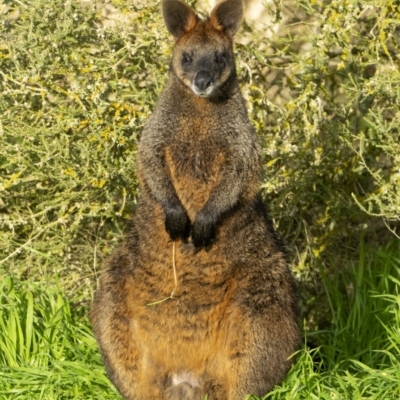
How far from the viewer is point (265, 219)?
233 inches

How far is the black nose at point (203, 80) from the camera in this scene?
564cm

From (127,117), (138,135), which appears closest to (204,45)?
(127,117)

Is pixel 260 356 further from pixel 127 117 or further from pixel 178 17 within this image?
pixel 127 117

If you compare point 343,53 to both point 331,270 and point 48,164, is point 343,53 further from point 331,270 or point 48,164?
point 48,164

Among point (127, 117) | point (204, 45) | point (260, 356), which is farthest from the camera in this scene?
point (127, 117)

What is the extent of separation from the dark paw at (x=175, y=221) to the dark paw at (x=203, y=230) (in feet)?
0.24

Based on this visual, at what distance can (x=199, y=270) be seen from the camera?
562 centimetres

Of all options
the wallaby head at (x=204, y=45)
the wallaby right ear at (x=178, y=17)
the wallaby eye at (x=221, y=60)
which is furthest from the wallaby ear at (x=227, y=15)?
the wallaby eye at (x=221, y=60)

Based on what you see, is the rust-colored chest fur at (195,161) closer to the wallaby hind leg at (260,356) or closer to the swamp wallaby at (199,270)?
the swamp wallaby at (199,270)

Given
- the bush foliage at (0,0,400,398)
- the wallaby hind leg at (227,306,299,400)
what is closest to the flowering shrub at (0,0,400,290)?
the bush foliage at (0,0,400,398)

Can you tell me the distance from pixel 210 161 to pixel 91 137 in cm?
168

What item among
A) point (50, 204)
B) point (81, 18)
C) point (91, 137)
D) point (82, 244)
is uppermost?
point (81, 18)

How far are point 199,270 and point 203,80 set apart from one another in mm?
1126

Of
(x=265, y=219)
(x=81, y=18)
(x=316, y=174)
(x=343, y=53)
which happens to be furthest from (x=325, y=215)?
(x=81, y=18)
